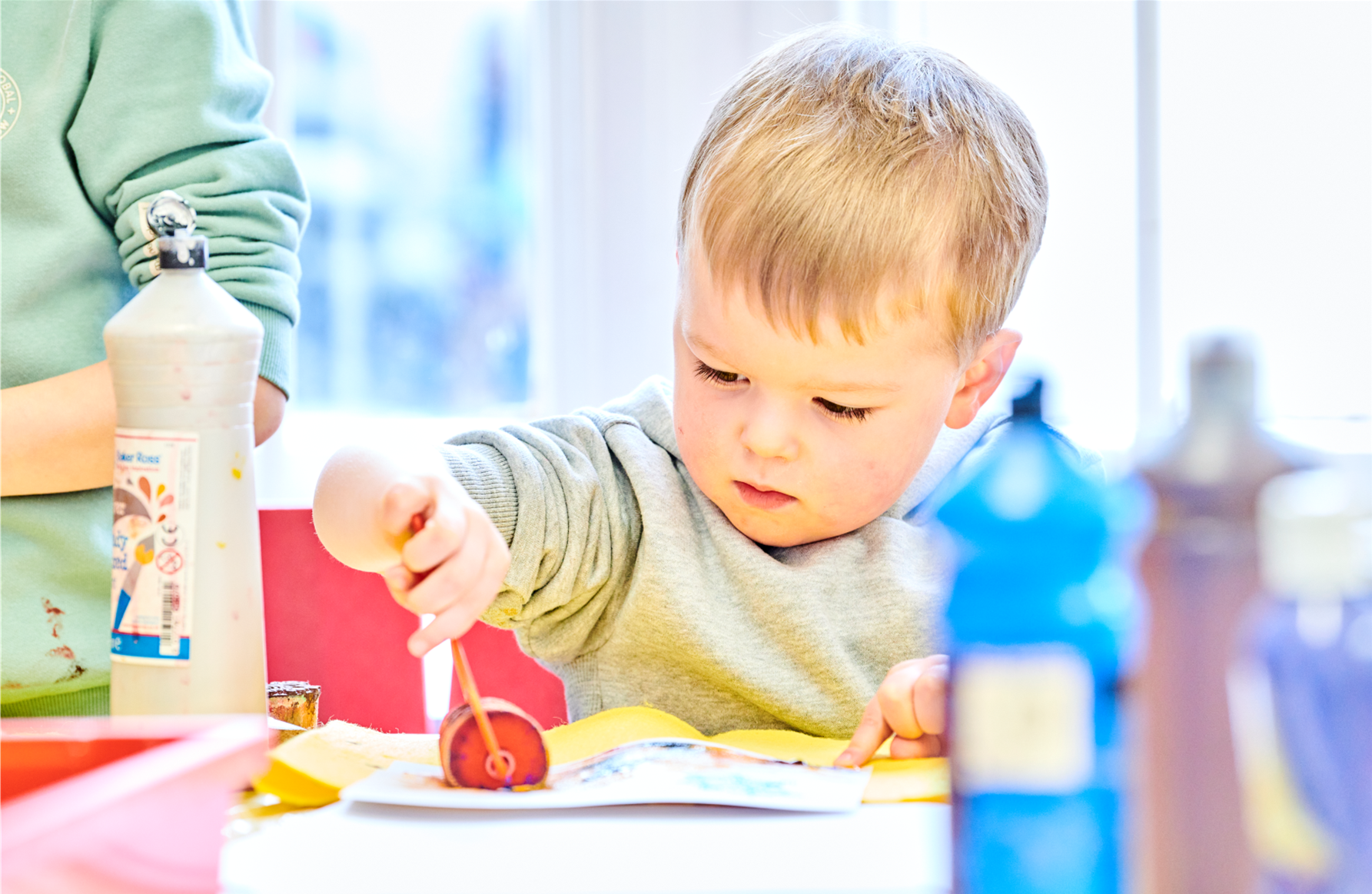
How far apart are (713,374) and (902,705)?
12.1 inches

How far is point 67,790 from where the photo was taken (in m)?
0.37

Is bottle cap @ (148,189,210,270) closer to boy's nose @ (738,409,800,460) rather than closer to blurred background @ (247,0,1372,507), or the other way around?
boy's nose @ (738,409,800,460)

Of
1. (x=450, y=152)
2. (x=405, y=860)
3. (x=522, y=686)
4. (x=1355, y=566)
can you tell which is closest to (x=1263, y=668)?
(x=1355, y=566)

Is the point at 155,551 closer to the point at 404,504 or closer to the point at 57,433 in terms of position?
Answer: the point at 404,504

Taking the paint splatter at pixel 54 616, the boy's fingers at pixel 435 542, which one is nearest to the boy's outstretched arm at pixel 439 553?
the boy's fingers at pixel 435 542

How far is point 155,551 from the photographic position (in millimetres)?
619

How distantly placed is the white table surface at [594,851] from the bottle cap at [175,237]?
0.30 m

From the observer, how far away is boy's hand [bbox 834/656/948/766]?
2.38 feet

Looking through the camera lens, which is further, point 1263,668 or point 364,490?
point 364,490

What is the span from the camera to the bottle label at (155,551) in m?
0.61

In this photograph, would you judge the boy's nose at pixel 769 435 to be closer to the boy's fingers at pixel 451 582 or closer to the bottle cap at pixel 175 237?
the boy's fingers at pixel 451 582

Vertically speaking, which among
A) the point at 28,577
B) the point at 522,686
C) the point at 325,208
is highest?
the point at 325,208

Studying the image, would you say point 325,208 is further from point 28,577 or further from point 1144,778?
point 1144,778

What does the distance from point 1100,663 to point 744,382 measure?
0.54 meters
